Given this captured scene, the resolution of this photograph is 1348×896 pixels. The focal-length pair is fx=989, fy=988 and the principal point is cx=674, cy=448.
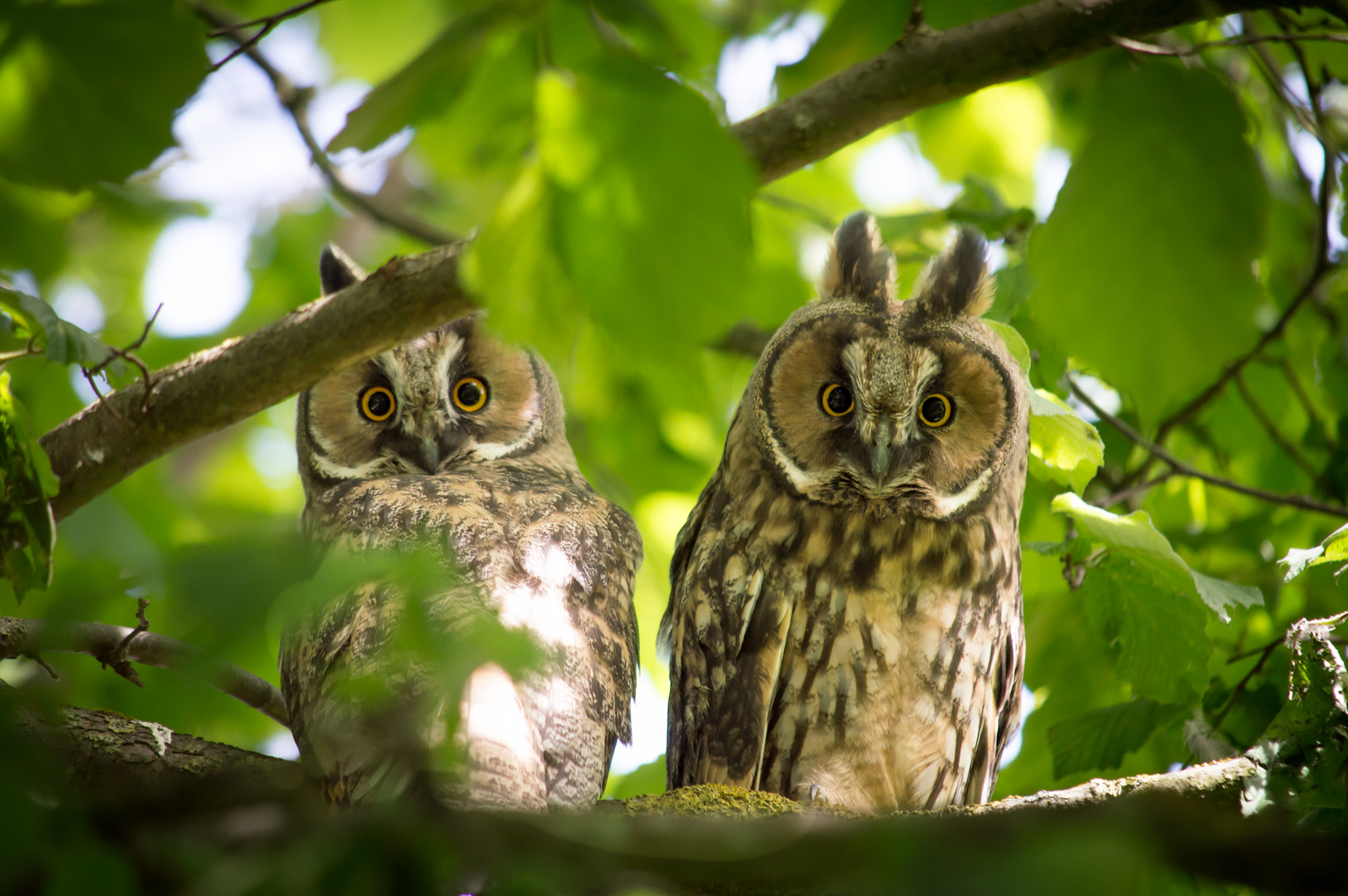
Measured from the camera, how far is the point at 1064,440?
90.5 inches

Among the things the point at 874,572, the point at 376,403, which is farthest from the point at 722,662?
the point at 376,403

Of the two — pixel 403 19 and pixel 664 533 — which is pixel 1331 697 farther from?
pixel 403 19

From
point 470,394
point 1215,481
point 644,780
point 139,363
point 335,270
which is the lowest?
point 644,780

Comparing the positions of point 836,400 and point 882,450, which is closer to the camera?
point 882,450

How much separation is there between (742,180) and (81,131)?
93cm

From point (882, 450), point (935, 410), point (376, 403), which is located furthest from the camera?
point (376, 403)

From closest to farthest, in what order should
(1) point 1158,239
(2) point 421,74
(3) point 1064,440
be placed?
(1) point 1158,239 → (2) point 421,74 → (3) point 1064,440

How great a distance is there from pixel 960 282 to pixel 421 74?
198 cm

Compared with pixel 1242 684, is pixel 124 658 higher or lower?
lower

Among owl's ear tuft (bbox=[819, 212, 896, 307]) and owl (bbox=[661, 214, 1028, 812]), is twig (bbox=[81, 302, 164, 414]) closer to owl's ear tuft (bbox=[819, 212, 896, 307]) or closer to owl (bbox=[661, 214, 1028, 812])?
owl (bbox=[661, 214, 1028, 812])

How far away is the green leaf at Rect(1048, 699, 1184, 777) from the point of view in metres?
2.47

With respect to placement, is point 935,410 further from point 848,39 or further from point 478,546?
point 478,546

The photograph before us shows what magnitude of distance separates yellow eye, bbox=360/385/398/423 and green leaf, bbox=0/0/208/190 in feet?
6.08

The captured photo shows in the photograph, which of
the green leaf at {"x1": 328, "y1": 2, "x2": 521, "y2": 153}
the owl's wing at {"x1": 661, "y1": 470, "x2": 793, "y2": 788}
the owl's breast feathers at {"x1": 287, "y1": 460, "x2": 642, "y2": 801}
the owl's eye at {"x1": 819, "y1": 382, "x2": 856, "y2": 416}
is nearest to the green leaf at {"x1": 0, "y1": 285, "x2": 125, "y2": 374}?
the green leaf at {"x1": 328, "y1": 2, "x2": 521, "y2": 153}
